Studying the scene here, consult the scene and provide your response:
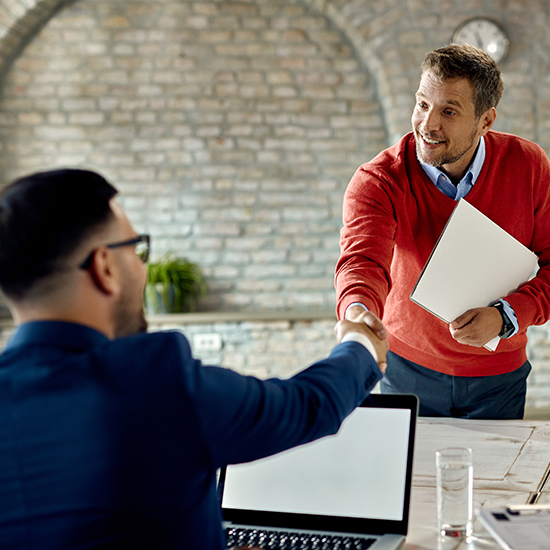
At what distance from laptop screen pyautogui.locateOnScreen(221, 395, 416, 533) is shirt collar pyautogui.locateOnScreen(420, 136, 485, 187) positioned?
82 cm

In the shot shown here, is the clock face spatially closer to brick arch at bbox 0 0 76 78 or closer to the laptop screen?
brick arch at bbox 0 0 76 78

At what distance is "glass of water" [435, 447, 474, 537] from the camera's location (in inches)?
37.7

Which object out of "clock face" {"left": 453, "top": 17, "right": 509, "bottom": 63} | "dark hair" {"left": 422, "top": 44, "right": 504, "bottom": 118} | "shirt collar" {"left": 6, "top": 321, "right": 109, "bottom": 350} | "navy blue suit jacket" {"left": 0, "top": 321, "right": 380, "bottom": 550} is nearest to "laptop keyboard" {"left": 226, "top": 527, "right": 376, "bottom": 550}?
"navy blue suit jacket" {"left": 0, "top": 321, "right": 380, "bottom": 550}

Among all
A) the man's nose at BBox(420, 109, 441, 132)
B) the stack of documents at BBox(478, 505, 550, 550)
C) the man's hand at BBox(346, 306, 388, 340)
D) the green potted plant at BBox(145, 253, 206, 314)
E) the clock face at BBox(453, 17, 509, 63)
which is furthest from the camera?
the green potted plant at BBox(145, 253, 206, 314)

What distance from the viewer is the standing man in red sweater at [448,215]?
156 cm

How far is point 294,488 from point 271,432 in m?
0.37

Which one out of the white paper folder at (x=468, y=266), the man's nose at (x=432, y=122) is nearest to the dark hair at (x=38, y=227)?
the white paper folder at (x=468, y=266)

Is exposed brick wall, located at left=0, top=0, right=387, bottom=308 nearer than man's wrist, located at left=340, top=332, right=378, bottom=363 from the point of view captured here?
No

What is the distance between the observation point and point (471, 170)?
5.48 feet

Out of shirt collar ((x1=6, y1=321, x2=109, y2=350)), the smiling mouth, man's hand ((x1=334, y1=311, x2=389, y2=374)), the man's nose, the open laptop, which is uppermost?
the man's nose

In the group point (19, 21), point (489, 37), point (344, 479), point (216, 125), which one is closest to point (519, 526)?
point (344, 479)

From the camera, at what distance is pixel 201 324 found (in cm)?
411

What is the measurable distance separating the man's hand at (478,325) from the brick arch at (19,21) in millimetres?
3831

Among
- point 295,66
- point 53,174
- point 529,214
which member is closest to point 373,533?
point 53,174
